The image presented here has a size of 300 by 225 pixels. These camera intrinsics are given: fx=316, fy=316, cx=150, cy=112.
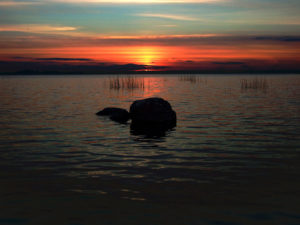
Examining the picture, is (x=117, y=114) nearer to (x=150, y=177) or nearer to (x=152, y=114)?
(x=152, y=114)

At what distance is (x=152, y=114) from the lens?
18.3 metres

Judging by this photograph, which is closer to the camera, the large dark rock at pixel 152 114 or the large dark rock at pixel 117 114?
the large dark rock at pixel 152 114

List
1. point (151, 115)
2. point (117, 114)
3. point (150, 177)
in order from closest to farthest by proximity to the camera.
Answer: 1. point (150, 177)
2. point (151, 115)
3. point (117, 114)

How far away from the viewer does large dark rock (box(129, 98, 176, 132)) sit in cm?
1792

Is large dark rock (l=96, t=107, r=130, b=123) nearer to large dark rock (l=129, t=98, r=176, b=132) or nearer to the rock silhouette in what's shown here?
the rock silhouette

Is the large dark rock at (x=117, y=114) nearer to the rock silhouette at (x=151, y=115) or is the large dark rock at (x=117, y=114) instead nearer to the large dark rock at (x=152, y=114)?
the rock silhouette at (x=151, y=115)

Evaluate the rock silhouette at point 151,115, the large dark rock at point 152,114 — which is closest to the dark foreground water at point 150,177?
the rock silhouette at point 151,115

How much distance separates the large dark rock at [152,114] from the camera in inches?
706

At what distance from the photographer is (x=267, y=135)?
1352 centimetres

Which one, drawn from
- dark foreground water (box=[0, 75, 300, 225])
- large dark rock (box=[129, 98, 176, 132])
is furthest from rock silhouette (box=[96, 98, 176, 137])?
dark foreground water (box=[0, 75, 300, 225])

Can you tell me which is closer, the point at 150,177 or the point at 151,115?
the point at 150,177

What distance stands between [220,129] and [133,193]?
928 cm

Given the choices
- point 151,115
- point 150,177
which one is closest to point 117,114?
point 151,115

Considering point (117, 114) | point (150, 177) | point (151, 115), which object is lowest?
point (150, 177)
